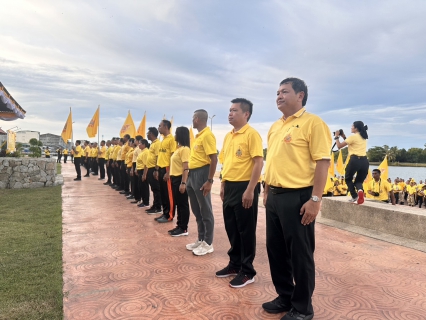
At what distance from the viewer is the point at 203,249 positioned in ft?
13.0

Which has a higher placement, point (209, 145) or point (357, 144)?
point (357, 144)

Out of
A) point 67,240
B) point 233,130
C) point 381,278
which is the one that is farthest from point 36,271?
point 381,278

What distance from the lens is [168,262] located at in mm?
3633

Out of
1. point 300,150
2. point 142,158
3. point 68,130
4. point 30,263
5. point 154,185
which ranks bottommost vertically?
point 30,263

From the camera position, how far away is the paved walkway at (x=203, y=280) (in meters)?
2.53

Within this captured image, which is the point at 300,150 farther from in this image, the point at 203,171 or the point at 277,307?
the point at 203,171

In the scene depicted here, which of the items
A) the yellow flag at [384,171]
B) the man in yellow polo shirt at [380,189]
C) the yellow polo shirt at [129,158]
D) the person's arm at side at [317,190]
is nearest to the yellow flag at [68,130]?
the yellow polo shirt at [129,158]

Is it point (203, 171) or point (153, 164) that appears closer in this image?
point (203, 171)

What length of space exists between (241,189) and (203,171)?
947mm

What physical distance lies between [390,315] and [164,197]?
4235mm

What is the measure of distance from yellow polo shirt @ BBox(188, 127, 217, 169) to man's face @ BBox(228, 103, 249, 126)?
0.67 metres

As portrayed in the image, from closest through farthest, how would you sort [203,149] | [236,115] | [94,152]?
[236,115] → [203,149] → [94,152]

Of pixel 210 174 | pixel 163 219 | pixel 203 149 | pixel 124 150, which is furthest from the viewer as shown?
pixel 124 150

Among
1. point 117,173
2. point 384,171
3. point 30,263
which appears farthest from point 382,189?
point 117,173
